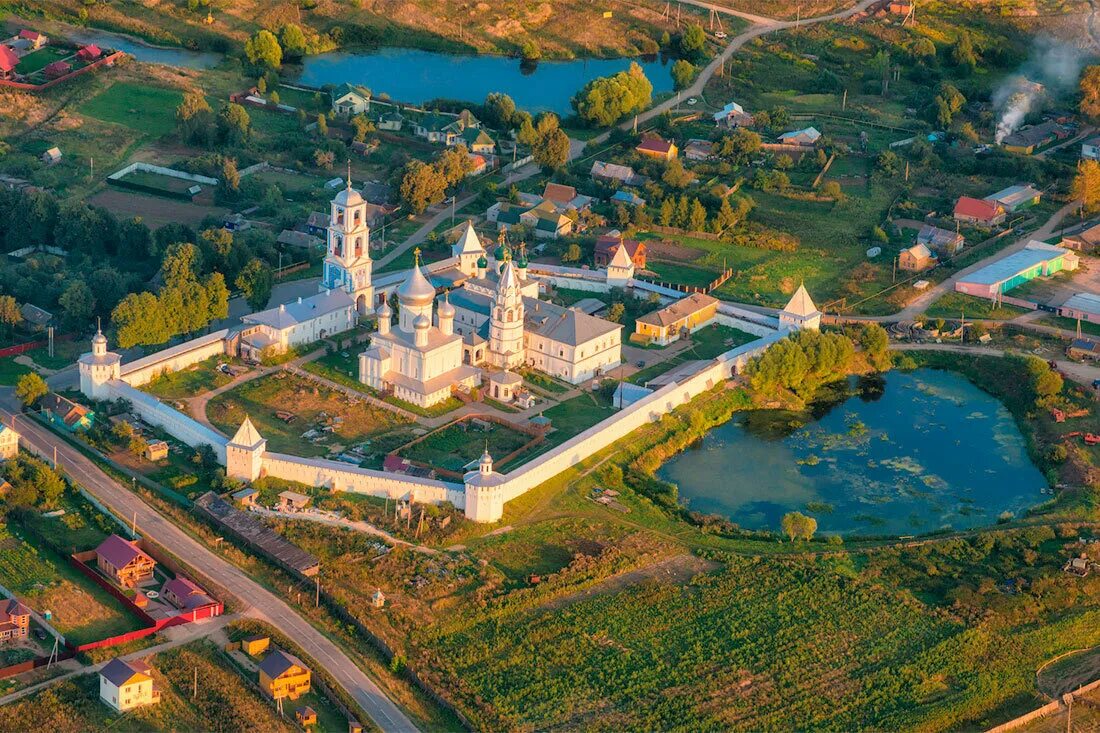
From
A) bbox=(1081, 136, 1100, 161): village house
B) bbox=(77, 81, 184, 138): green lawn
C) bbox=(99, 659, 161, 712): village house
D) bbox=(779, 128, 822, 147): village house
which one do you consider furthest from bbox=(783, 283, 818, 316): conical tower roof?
bbox=(77, 81, 184, 138): green lawn

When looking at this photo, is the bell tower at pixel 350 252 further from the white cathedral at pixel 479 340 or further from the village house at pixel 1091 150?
the village house at pixel 1091 150

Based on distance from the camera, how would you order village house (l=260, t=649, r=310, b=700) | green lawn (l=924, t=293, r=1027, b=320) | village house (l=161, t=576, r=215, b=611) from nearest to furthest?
village house (l=260, t=649, r=310, b=700)
village house (l=161, t=576, r=215, b=611)
green lawn (l=924, t=293, r=1027, b=320)

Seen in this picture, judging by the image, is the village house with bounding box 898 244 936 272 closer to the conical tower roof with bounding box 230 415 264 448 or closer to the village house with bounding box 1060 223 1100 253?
the village house with bounding box 1060 223 1100 253

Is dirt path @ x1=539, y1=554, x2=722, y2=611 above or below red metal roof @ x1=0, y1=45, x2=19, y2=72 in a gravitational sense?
below

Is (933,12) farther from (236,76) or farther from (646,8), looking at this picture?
(236,76)

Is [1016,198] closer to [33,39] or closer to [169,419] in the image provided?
[169,419]

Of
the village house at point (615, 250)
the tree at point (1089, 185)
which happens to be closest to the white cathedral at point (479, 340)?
the village house at point (615, 250)

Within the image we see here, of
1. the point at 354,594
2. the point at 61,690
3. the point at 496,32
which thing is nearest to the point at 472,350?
the point at 354,594
